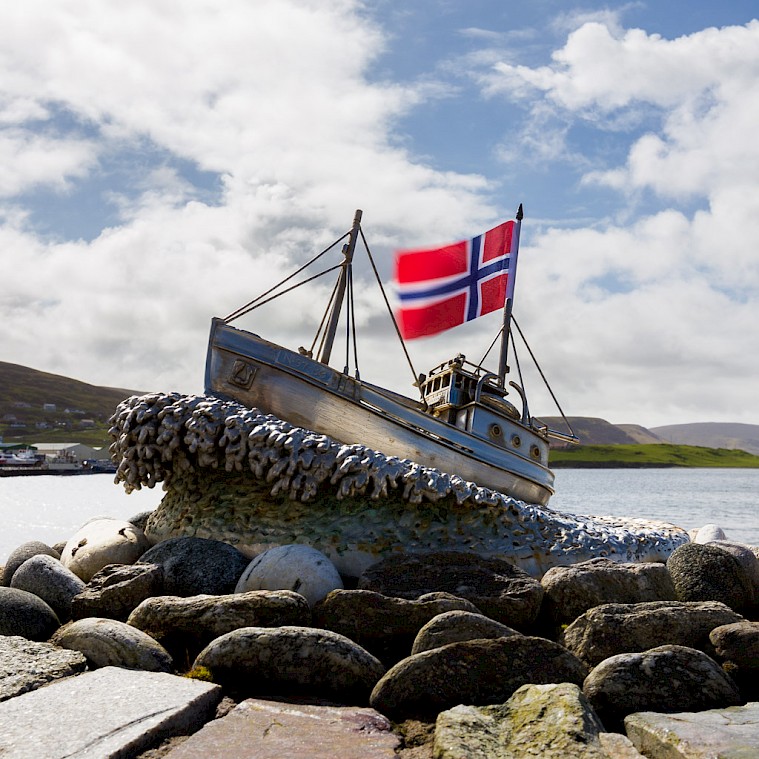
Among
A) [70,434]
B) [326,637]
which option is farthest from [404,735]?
[70,434]

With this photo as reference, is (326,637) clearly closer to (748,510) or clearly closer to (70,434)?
(748,510)

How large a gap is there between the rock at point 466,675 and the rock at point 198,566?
13.4 feet

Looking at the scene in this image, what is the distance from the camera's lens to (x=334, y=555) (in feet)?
39.3

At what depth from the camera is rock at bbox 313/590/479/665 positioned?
28.1 ft

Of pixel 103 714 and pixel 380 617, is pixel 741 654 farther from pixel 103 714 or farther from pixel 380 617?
pixel 103 714


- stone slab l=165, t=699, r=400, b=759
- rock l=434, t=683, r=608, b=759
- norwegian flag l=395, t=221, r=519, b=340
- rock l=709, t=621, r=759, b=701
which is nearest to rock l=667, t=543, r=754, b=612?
rock l=709, t=621, r=759, b=701

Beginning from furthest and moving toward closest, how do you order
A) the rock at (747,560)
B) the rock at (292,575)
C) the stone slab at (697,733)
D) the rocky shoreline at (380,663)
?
the rock at (747,560) < the rock at (292,575) < the rocky shoreline at (380,663) < the stone slab at (697,733)

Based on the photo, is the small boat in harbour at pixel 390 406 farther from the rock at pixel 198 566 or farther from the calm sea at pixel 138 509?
the calm sea at pixel 138 509

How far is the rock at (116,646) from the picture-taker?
25.5 ft

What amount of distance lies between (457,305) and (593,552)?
39.9 ft

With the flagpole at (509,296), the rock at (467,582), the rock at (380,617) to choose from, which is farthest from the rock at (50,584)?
the flagpole at (509,296)

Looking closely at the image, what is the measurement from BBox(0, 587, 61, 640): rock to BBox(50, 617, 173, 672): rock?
1064 millimetres

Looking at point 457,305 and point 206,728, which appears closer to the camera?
point 206,728

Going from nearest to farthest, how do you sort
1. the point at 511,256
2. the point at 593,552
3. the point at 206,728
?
1. the point at 206,728
2. the point at 593,552
3. the point at 511,256
